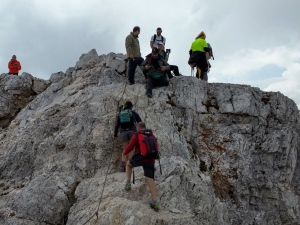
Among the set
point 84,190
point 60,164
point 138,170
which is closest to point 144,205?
point 138,170

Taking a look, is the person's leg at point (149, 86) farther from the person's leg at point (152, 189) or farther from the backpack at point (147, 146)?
the person's leg at point (152, 189)

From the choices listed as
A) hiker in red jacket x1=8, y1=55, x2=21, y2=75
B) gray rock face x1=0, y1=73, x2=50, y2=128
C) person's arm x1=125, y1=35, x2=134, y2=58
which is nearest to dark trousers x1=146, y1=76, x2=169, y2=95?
person's arm x1=125, y1=35, x2=134, y2=58

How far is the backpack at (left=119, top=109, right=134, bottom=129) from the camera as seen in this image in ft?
44.2

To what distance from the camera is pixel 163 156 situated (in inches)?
549

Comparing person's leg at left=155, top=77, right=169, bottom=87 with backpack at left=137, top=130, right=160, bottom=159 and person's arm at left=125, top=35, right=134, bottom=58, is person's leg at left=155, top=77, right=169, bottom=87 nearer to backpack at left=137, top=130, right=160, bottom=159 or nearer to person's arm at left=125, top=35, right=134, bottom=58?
person's arm at left=125, top=35, right=134, bottom=58

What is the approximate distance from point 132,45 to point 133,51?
0.34 meters

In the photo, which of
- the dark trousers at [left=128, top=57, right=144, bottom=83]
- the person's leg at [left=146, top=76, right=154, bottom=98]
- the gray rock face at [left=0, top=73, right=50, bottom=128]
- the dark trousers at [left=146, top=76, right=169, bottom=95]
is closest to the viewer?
the person's leg at [left=146, top=76, right=154, bottom=98]

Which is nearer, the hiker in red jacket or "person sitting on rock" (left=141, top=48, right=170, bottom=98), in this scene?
"person sitting on rock" (left=141, top=48, right=170, bottom=98)

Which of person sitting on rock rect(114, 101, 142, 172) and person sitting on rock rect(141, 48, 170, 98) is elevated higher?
person sitting on rock rect(141, 48, 170, 98)

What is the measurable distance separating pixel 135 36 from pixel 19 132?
855cm

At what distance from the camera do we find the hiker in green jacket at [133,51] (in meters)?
18.1

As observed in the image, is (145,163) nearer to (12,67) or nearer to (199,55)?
(199,55)

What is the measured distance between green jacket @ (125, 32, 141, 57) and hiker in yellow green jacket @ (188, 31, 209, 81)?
3504 mm

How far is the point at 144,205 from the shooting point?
10.6 meters
